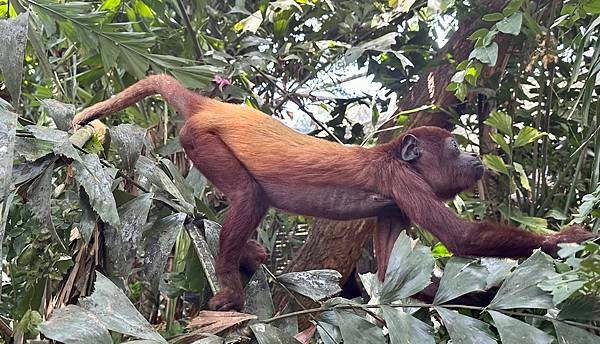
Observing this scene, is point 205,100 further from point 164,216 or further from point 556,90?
point 556,90

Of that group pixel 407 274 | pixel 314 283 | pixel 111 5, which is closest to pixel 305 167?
pixel 314 283

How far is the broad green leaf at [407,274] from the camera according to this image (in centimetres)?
202

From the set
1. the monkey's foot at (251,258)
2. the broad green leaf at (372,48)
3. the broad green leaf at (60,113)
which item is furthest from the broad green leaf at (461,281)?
the broad green leaf at (372,48)

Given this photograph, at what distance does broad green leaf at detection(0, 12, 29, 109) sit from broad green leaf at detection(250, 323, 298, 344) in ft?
3.23

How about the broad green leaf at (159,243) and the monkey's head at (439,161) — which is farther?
the monkey's head at (439,161)

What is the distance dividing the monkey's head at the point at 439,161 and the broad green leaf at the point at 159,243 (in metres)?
1.28

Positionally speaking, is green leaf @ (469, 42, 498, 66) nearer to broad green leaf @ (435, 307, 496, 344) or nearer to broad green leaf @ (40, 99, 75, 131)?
broad green leaf @ (435, 307, 496, 344)

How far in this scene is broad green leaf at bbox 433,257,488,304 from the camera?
78.0 inches

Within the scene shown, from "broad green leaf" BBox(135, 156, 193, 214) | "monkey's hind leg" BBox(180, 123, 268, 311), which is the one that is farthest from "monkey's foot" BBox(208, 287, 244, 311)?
"broad green leaf" BBox(135, 156, 193, 214)

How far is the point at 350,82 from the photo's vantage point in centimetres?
603

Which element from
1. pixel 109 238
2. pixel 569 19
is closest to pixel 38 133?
pixel 109 238

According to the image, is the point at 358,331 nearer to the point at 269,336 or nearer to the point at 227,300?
Result: the point at 269,336

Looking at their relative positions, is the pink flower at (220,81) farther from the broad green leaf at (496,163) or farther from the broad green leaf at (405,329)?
the broad green leaf at (405,329)

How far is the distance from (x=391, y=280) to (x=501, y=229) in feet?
2.79
